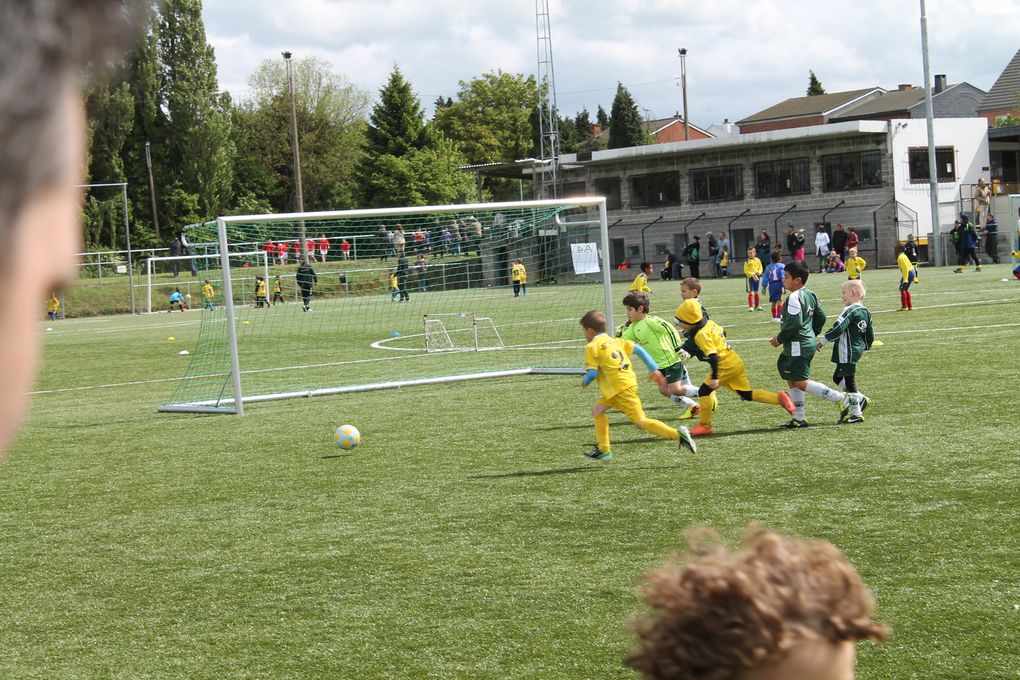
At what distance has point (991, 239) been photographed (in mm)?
44531

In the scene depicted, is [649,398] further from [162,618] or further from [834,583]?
[834,583]

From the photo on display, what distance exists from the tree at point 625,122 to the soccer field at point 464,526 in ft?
283

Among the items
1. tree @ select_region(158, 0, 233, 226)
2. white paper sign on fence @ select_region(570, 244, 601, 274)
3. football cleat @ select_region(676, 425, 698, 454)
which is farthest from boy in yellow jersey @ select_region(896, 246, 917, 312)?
tree @ select_region(158, 0, 233, 226)

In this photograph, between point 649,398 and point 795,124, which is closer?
point 649,398

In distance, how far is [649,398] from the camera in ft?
46.2

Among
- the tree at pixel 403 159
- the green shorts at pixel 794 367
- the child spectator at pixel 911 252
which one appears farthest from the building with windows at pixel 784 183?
the green shorts at pixel 794 367

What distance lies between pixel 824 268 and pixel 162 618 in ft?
141

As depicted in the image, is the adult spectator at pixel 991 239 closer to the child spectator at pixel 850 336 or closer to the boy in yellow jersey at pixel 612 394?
the child spectator at pixel 850 336

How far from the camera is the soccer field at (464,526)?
5.33 m

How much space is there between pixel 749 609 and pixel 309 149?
87.8 metres

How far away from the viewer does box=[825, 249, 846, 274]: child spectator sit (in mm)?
44594

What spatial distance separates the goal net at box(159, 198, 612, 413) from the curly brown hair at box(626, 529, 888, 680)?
1295 centimetres

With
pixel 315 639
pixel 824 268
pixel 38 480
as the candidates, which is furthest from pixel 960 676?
pixel 824 268

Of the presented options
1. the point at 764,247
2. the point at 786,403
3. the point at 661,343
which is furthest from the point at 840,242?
the point at 786,403
